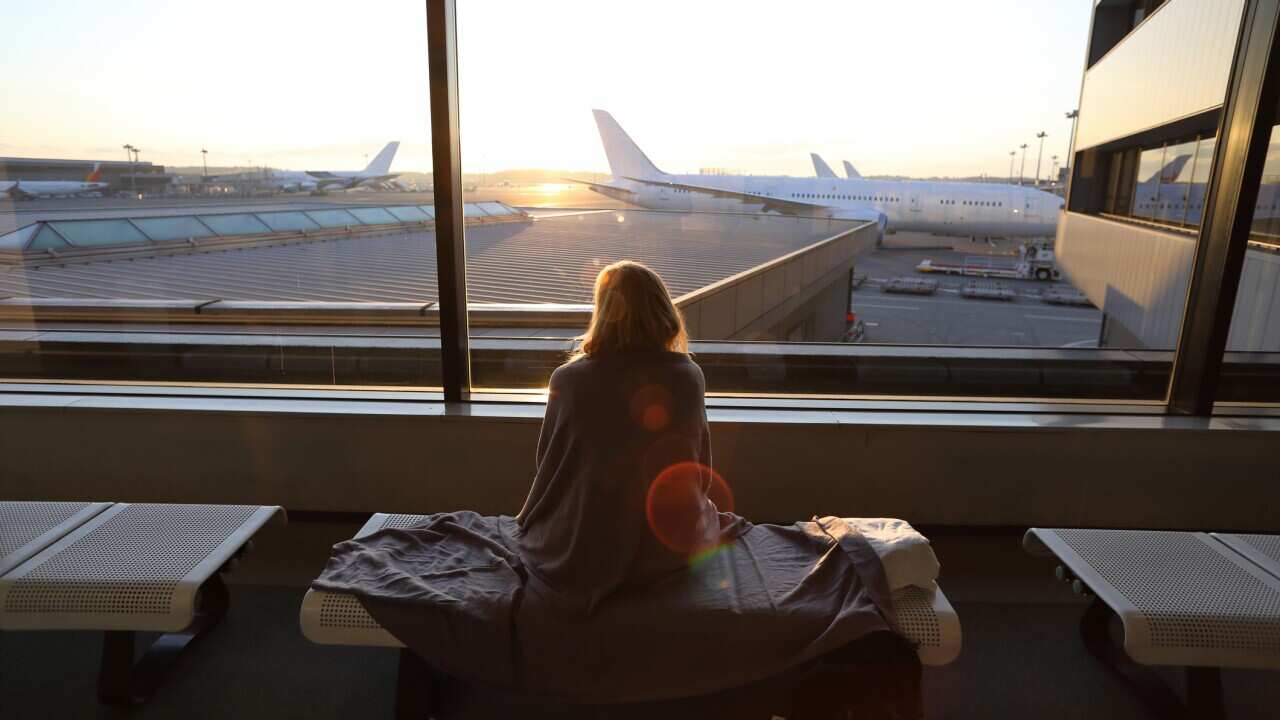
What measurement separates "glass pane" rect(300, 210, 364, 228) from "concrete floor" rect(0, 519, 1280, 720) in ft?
5.46

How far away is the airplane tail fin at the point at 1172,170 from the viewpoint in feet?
14.1

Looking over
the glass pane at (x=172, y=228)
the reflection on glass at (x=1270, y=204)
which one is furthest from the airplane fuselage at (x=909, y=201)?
the glass pane at (x=172, y=228)

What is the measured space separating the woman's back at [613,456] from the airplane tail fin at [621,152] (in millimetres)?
1996

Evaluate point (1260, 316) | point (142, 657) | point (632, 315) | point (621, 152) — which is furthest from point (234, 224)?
point (1260, 316)

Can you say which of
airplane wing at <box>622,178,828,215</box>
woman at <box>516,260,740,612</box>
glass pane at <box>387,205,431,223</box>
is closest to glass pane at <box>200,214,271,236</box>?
glass pane at <box>387,205,431,223</box>

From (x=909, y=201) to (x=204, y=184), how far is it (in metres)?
6.88

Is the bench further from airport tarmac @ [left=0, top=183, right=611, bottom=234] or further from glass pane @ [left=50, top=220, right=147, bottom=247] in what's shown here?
glass pane @ [left=50, top=220, right=147, bottom=247]

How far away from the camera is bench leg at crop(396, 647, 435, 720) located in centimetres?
177

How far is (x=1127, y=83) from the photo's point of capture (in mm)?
5367

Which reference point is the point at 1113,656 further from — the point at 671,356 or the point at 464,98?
the point at 464,98

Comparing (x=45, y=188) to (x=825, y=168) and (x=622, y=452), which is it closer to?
(x=622, y=452)

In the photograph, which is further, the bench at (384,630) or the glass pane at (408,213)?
the glass pane at (408,213)

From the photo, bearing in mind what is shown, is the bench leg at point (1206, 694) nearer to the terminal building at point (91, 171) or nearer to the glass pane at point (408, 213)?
the glass pane at point (408, 213)

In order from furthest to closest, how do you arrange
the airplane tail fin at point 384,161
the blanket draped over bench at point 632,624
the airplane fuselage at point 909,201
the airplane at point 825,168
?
the airplane fuselage at point 909,201 → the airplane at point 825,168 → the airplane tail fin at point 384,161 → the blanket draped over bench at point 632,624
